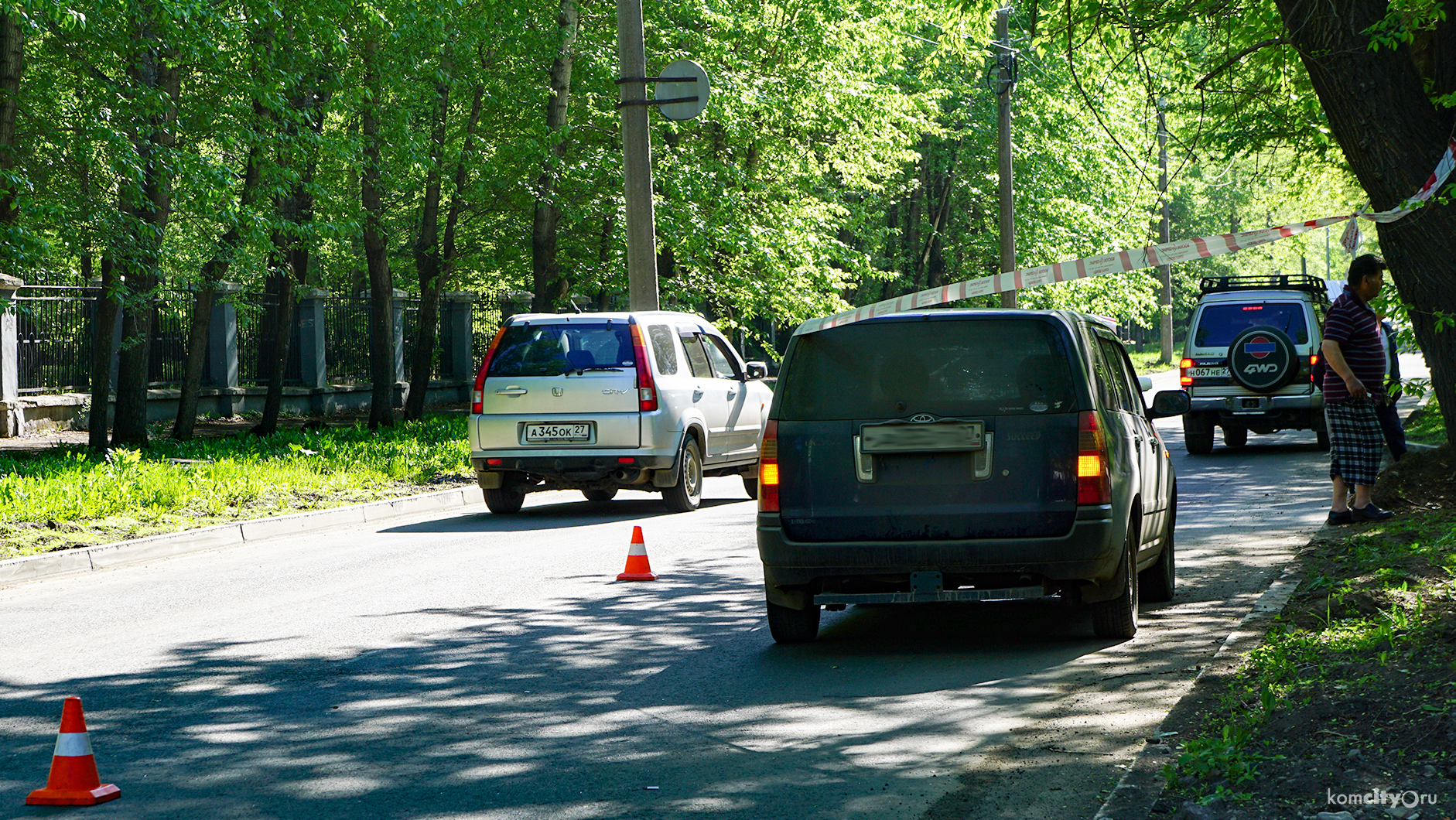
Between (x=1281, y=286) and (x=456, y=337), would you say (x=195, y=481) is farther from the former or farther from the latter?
(x=456, y=337)

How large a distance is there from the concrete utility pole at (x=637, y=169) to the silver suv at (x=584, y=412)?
338cm

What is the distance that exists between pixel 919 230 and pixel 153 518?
1308 inches

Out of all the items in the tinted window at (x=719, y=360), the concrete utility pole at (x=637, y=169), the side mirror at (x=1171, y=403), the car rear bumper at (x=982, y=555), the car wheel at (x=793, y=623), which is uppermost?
the concrete utility pole at (x=637, y=169)

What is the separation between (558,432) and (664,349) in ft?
4.69

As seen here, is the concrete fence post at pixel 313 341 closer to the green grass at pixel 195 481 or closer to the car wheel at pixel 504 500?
the green grass at pixel 195 481

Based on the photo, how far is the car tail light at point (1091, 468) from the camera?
21.9 ft

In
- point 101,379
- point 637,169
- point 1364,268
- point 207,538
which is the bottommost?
point 207,538

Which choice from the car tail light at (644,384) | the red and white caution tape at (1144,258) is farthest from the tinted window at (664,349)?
the red and white caution tape at (1144,258)

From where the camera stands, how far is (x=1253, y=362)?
1730cm

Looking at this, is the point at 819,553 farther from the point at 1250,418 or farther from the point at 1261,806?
the point at 1250,418

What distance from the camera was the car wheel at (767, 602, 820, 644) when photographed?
7277mm

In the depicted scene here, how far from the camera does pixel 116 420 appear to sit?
19.6 m

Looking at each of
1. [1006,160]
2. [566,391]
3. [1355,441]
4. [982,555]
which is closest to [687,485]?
[566,391]

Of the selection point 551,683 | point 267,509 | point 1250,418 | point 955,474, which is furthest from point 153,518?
point 1250,418
